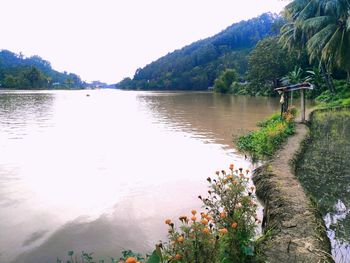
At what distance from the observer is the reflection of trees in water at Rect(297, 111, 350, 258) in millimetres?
5302

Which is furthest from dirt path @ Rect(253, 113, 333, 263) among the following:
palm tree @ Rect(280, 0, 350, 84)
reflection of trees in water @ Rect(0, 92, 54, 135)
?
palm tree @ Rect(280, 0, 350, 84)

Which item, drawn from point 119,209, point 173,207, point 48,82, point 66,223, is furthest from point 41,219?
point 48,82

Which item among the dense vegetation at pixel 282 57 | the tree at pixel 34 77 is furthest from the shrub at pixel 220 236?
the tree at pixel 34 77

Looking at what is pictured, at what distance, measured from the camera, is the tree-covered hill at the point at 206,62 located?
13025 centimetres

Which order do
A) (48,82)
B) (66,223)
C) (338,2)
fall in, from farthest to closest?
(48,82)
(338,2)
(66,223)

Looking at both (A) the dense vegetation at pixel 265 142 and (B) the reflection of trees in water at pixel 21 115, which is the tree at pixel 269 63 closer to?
(B) the reflection of trees in water at pixel 21 115

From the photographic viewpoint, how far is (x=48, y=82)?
131 metres

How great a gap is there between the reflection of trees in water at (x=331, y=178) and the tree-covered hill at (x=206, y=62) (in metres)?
107

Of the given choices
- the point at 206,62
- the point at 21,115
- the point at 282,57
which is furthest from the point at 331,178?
the point at 206,62

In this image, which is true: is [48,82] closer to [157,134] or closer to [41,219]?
[157,134]

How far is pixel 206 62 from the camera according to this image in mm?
145250

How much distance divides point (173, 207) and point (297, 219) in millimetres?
2567

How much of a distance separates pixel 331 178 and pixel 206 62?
14199 cm

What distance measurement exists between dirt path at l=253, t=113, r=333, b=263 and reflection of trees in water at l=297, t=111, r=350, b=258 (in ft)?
1.19
